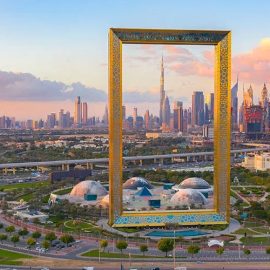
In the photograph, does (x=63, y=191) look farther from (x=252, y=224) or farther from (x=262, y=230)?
A: (x=262, y=230)

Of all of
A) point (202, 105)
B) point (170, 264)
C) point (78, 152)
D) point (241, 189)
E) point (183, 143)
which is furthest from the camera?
point (202, 105)

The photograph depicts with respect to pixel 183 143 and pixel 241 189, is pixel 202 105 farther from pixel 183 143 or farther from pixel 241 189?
pixel 241 189

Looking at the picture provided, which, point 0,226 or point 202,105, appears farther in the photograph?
point 202,105

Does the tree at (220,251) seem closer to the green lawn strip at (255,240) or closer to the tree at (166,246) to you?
the tree at (166,246)

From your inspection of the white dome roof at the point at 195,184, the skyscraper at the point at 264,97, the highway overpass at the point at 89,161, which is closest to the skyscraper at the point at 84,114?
the skyscraper at the point at 264,97

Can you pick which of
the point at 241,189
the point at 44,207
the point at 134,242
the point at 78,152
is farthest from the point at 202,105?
the point at 134,242
